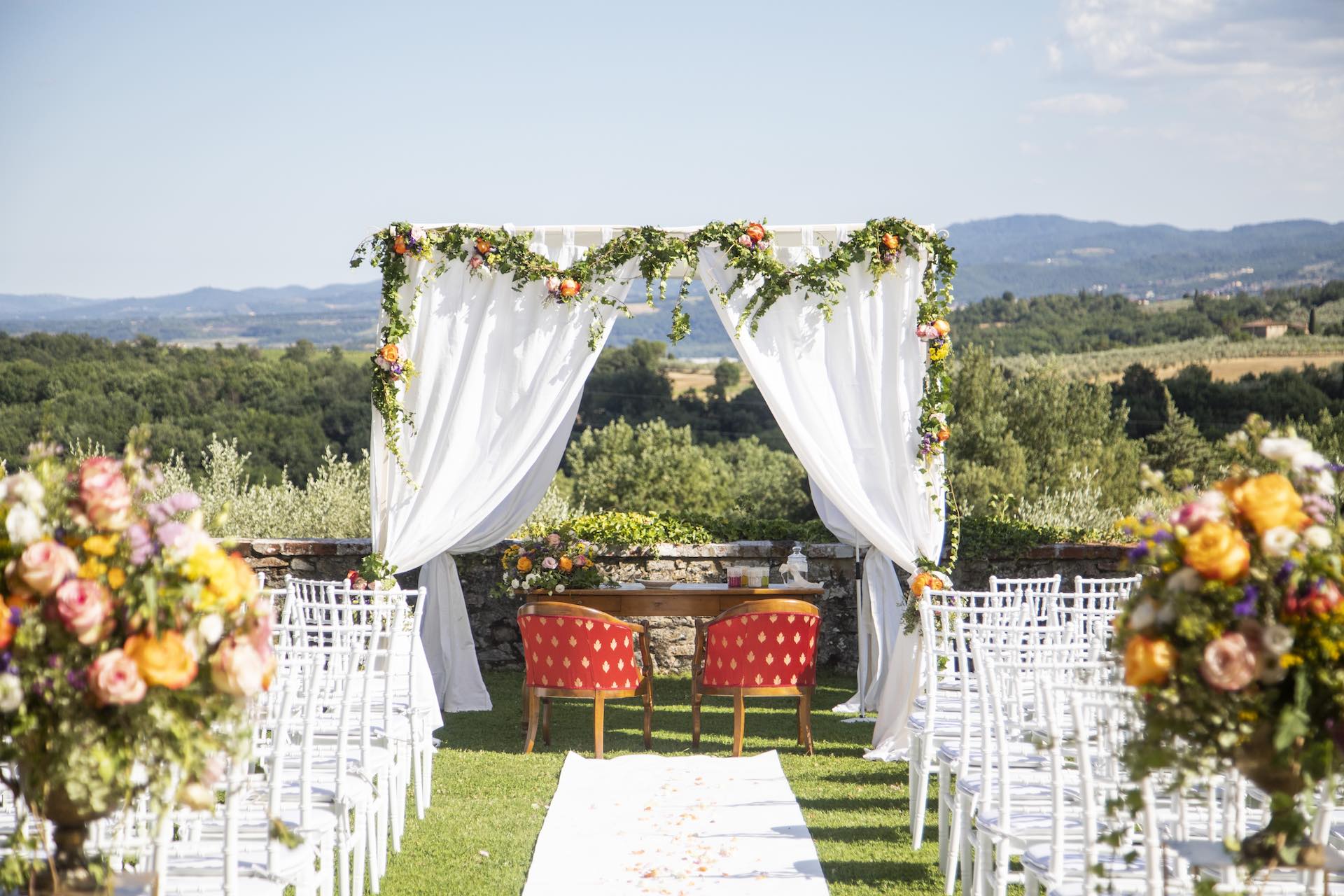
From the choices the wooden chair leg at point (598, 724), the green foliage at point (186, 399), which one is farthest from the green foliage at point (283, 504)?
the green foliage at point (186, 399)

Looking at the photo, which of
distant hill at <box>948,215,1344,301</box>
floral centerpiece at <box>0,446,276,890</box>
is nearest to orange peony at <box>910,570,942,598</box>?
floral centerpiece at <box>0,446,276,890</box>

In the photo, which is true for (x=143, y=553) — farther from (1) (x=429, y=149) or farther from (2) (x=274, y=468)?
(1) (x=429, y=149)

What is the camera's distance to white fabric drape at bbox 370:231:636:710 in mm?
7000

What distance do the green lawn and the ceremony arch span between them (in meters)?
0.68

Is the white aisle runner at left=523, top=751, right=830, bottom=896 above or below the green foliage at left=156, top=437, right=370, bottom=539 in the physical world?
below

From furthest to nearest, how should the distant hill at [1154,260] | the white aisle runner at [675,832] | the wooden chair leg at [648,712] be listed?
the distant hill at [1154,260] → the wooden chair leg at [648,712] → the white aisle runner at [675,832]

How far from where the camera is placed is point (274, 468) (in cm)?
2009

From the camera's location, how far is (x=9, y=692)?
217 cm

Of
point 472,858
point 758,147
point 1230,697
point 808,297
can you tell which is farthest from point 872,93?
point 1230,697

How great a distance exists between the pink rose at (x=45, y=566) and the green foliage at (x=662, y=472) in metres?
23.8

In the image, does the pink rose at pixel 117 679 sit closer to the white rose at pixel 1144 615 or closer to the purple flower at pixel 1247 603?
the white rose at pixel 1144 615

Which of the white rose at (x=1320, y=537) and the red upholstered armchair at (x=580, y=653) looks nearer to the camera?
the white rose at (x=1320, y=537)

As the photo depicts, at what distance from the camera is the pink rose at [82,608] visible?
219cm

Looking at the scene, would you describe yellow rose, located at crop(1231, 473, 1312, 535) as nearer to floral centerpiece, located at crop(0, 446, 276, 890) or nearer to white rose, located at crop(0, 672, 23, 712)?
floral centerpiece, located at crop(0, 446, 276, 890)
